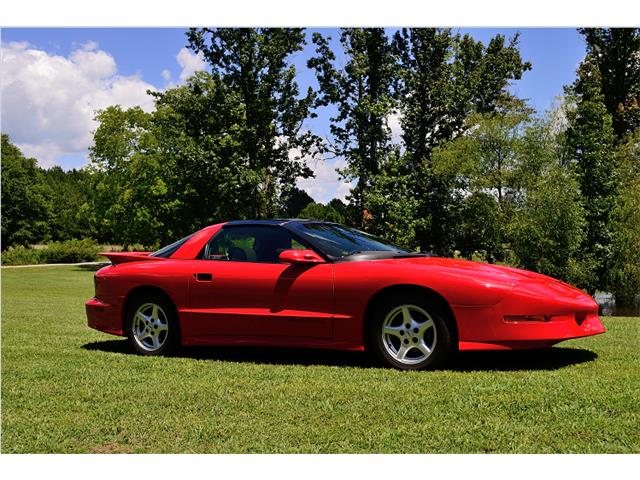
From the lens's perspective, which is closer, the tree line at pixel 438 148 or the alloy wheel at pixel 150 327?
the alloy wheel at pixel 150 327

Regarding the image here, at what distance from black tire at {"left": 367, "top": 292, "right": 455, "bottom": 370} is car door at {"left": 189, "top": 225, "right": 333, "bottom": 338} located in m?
0.48

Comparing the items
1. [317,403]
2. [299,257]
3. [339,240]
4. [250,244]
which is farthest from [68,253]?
[317,403]

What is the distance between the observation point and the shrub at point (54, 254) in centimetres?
5797

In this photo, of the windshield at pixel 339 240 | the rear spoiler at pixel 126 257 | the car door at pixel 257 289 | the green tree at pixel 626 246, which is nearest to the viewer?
the car door at pixel 257 289

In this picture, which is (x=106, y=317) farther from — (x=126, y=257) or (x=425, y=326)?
(x=425, y=326)

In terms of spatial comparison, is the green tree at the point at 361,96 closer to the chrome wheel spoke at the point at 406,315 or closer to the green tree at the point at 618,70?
the green tree at the point at 618,70

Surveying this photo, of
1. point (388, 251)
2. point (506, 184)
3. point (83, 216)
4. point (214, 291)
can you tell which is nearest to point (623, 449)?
point (388, 251)

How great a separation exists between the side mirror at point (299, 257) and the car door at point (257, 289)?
80 mm

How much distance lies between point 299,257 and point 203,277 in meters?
1.21

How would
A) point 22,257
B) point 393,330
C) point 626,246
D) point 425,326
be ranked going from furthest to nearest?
point 22,257 → point 626,246 → point 393,330 → point 425,326

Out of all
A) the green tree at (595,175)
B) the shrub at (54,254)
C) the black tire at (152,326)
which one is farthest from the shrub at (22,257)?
the black tire at (152,326)

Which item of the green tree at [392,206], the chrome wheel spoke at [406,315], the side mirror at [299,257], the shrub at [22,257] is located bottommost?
the shrub at [22,257]

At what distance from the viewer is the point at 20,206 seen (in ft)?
230

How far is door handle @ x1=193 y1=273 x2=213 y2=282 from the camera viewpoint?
7445 mm
